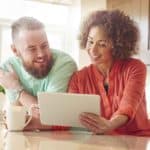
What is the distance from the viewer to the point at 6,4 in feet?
11.4

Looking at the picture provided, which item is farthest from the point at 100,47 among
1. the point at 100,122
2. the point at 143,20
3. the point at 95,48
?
the point at 143,20

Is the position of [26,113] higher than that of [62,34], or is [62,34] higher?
[62,34]

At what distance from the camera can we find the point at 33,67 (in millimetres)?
1861

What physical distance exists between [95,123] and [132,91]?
0.23m

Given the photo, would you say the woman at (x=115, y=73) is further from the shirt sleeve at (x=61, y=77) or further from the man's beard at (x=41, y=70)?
the man's beard at (x=41, y=70)

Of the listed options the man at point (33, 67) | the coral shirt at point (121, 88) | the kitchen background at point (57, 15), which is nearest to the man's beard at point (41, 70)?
the man at point (33, 67)

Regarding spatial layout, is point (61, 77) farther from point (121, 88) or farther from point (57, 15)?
point (57, 15)

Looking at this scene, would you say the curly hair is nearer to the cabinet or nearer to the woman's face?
the woman's face

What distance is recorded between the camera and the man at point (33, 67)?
1.77m

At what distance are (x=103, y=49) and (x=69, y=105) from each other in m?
A: 0.46

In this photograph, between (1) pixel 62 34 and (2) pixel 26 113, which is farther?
(1) pixel 62 34

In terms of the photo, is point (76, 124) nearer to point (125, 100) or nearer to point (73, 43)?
point (125, 100)

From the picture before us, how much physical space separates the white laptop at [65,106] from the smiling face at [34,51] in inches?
16.7

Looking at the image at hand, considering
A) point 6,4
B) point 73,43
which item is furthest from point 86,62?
point 6,4
